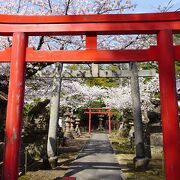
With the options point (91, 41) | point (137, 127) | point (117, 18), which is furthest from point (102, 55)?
point (137, 127)

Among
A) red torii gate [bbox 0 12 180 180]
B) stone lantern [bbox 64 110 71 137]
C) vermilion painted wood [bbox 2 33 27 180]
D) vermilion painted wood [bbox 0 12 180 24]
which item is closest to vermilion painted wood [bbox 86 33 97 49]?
red torii gate [bbox 0 12 180 180]

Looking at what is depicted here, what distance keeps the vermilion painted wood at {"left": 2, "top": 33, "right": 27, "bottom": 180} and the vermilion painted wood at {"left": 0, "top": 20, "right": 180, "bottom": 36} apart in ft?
0.60

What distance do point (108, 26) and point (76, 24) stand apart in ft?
2.02

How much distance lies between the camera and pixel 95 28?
18.5ft

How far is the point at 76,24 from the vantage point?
18.6ft

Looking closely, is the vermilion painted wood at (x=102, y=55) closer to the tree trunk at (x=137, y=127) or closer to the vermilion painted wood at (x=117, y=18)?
the vermilion painted wood at (x=117, y=18)

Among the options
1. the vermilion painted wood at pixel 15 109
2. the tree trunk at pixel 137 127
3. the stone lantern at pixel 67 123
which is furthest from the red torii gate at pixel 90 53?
the stone lantern at pixel 67 123

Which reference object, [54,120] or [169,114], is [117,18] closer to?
[169,114]

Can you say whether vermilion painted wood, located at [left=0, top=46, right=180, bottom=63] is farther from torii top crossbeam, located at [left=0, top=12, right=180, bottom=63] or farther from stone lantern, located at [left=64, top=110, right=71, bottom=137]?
stone lantern, located at [left=64, top=110, right=71, bottom=137]

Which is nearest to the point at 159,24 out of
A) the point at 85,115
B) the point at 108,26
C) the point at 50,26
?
the point at 108,26

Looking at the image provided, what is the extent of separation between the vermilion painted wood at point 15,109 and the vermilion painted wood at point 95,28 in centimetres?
18

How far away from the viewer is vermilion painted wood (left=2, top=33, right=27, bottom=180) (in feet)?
17.6

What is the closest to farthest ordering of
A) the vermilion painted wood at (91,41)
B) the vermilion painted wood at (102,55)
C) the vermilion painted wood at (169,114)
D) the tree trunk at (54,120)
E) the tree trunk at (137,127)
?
1. the vermilion painted wood at (169,114)
2. the vermilion painted wood at (102,55)
3. the vermilion painted wood at (91,41)
4. the tree trunk at (137,127)
5. the tree trunk at (54,120)

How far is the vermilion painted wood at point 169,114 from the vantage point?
5.27 m
